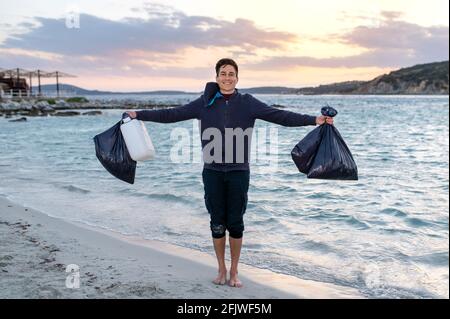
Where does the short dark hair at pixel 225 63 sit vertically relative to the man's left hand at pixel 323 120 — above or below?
above

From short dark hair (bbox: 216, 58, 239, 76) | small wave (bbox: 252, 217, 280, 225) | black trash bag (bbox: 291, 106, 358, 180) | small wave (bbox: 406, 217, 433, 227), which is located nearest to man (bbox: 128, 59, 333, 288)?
short dark hair (bbox: 216, 58, 239, 76)

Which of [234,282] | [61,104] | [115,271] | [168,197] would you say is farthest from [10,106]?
[234,282]

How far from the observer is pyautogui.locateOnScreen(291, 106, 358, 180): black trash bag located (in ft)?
14.8

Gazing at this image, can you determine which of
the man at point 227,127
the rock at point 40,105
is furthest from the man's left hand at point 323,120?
the rock at point 40,105

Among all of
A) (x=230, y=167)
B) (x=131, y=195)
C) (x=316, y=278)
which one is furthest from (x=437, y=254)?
(x=131, y=195)

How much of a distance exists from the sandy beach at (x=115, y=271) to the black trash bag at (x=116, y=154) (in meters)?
0.96

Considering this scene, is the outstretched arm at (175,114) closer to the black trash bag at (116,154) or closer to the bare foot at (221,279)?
the black trash bag at (116,154)

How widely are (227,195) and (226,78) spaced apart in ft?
3.32

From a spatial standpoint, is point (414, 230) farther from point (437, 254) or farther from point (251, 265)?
point (251, 265)

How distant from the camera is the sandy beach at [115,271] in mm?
4281

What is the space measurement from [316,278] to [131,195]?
217 inches

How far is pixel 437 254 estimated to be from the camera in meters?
6.31

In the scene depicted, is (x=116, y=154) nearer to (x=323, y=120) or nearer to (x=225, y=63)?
(x=225, y=63)

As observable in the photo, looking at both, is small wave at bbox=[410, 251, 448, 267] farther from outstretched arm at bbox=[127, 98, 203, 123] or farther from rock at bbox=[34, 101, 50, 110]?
rock at bbox=[34, 101, 50, 110]
